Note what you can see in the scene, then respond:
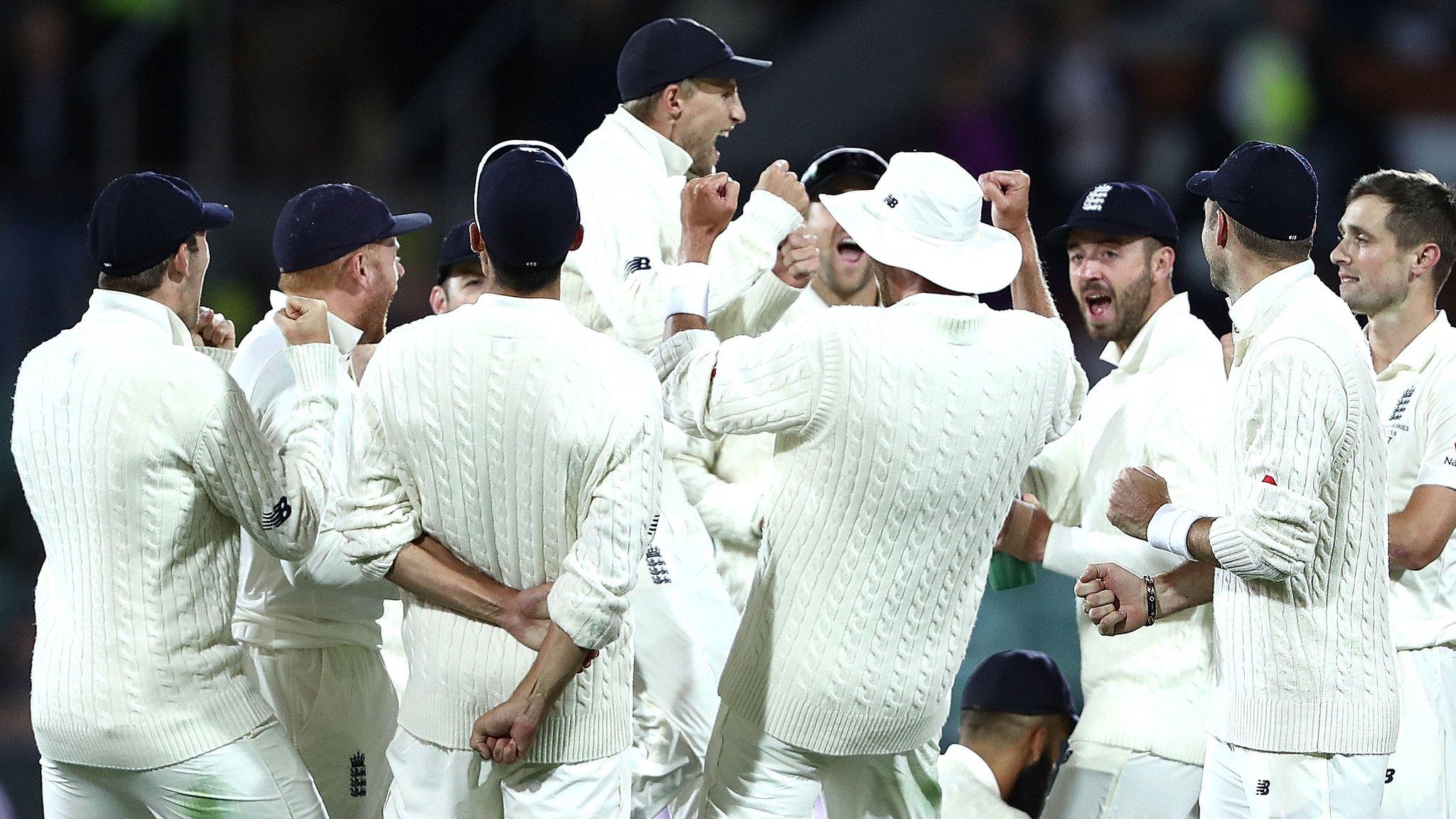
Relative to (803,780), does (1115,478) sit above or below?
above

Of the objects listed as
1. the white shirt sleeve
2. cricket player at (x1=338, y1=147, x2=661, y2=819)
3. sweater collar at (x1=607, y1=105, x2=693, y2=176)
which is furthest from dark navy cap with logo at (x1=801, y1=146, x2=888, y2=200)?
cricket player at (x1=338, y1=147, x2=661, y2=819)

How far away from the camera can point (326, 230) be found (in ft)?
14.0

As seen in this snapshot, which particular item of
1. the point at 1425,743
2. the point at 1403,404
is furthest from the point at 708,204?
the point at 1425,743

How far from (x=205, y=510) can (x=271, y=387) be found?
0.35 meters

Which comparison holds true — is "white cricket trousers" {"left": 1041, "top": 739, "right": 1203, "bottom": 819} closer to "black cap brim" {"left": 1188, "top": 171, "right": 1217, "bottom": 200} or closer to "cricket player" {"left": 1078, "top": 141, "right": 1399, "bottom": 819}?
"cricket player" {"left": 1078, "top": 141, "right": 1399, "bottom": 819}

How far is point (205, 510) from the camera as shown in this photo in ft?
11.7

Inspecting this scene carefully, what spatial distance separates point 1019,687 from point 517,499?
2.03 metres

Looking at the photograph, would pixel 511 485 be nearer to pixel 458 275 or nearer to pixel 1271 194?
pixel 1271 194

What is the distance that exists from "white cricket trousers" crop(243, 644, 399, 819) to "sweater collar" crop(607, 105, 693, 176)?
5.10 ft

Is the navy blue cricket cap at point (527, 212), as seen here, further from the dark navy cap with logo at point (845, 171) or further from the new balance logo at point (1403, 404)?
the new balance logo at point (1403, 404)

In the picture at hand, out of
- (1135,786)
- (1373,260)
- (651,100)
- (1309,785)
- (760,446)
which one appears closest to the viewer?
(1309,785)

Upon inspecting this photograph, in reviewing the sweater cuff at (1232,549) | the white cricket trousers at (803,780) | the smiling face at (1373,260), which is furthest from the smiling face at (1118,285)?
the white cricket trousers at (803,780)

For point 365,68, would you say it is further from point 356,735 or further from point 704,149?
point 356,735

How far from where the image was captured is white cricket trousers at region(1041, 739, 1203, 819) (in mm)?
4133
